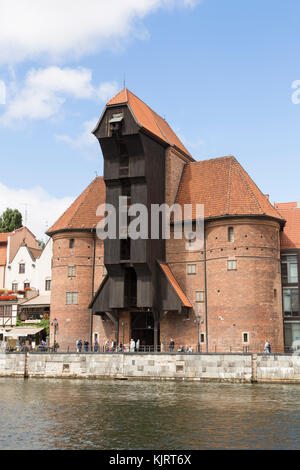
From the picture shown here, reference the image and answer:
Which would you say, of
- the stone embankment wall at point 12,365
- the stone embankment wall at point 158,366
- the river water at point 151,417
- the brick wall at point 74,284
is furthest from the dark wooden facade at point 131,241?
the river water at point 151,417

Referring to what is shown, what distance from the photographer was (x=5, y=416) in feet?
81.1

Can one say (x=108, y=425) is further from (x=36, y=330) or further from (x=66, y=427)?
(x=36, y=330)

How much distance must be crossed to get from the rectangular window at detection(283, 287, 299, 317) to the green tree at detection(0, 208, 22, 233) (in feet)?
161

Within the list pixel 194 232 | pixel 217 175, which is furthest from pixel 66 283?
pixel 217 175

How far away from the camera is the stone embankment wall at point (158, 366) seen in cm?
3828

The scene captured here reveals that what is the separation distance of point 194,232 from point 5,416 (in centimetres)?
2649

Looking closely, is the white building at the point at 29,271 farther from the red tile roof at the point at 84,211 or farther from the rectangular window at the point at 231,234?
the rectangular window at the point at 231,234

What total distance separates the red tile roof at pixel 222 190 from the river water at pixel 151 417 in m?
15.6

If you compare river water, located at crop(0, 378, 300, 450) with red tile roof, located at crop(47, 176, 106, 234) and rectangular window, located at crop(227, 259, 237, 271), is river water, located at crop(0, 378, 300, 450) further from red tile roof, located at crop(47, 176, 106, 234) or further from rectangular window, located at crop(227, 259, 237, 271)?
red tile roof, located at crop(47, 176, 106, 234)

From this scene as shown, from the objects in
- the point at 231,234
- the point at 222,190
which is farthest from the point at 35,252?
the point at 231,234

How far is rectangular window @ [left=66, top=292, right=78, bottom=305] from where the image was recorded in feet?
166

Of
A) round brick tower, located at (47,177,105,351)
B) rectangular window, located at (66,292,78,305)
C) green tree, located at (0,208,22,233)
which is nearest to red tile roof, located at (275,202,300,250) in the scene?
round brick tower, located at (47,177,105,351)

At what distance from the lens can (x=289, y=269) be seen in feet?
158

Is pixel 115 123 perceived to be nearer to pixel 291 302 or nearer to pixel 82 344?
pixel 82 344
